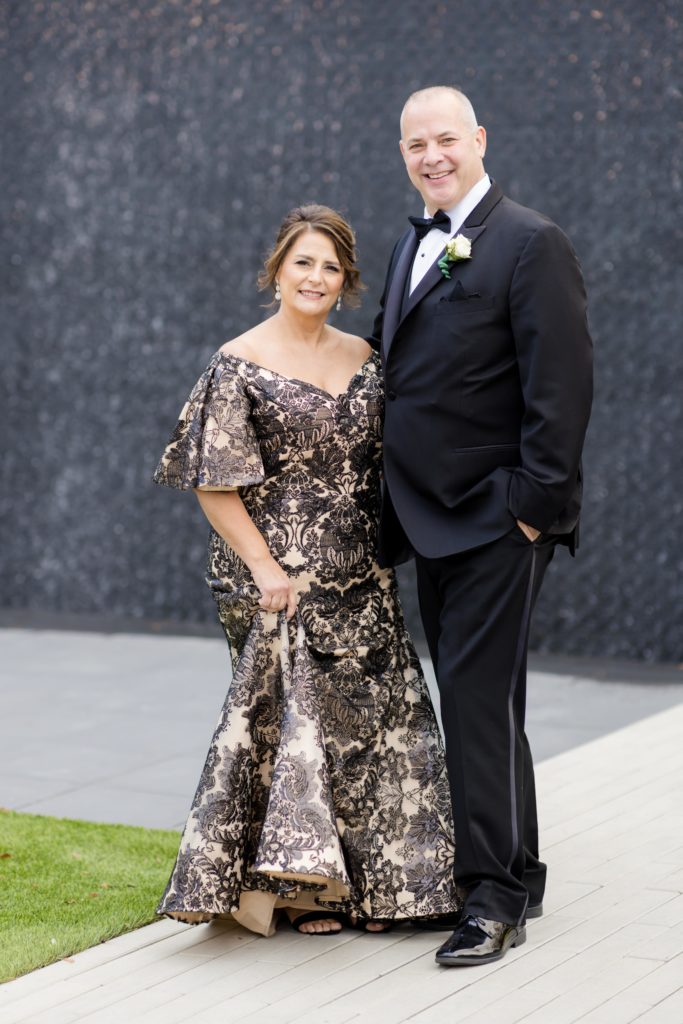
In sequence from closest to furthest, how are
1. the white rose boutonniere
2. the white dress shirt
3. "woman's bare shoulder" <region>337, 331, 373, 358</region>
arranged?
the white rose boutonniere
the white dress shirt
"woman's bare shoulder" <region>337, 331, 373, 358</region>

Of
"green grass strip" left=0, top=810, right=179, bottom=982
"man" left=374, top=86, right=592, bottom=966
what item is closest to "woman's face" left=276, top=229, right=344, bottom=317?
"man" left=374, top=86, right=592, bottom=966

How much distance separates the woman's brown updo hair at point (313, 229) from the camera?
369cm

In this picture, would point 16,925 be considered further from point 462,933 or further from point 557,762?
point 557,762

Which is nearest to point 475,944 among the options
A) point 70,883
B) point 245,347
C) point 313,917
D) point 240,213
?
point 313,917

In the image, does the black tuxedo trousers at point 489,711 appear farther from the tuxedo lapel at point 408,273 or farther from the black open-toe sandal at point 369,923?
the tuxedo lapel at point 408,273

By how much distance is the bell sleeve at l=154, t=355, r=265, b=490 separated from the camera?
357 centimetres

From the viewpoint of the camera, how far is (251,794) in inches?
142

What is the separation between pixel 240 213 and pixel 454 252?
4.46 meters

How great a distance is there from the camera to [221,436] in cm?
358

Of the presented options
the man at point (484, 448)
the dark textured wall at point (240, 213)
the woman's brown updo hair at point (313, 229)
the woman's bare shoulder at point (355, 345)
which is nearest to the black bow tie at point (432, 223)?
the man at point (484, 448)

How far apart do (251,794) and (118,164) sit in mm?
5136

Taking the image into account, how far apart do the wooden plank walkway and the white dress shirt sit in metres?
1.53

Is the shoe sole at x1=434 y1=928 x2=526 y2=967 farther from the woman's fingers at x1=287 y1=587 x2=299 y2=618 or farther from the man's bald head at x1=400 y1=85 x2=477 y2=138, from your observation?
the man's bald head at x1=400 y1=85 x2=477 y2=138

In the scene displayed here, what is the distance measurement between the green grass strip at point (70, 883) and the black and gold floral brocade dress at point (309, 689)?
32 centimetres
